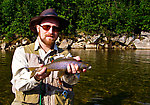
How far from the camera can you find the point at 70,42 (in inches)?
1606

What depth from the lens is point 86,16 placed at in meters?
47.6

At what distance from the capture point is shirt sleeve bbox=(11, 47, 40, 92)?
2.89 meters

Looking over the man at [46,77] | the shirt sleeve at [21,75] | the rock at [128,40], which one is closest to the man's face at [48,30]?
the man at [46,77]

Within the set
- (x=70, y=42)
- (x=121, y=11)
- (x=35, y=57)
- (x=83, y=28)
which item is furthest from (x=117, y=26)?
(x=35, y=57)

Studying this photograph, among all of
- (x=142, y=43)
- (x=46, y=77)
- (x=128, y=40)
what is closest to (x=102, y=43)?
(x=128, y=40)

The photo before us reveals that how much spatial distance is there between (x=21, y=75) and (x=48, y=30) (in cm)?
101

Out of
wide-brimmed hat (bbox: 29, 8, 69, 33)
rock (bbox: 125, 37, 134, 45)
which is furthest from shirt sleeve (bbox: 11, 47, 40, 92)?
rock (bbox: 125, 37, 134, 45)

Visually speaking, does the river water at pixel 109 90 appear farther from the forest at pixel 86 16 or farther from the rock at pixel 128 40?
the forest at pixel 86 16

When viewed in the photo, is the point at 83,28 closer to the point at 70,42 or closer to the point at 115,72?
the point at 70,42

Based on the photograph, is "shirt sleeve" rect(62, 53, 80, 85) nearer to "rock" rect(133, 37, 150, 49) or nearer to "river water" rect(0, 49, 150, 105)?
"river water" rect(0, 49, 150, 105)

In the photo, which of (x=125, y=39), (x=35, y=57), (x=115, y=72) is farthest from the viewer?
(x=125, y=39)

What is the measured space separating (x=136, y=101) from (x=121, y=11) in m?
41.5

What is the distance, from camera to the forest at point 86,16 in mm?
44188

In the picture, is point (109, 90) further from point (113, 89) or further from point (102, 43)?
point (102, 43)
